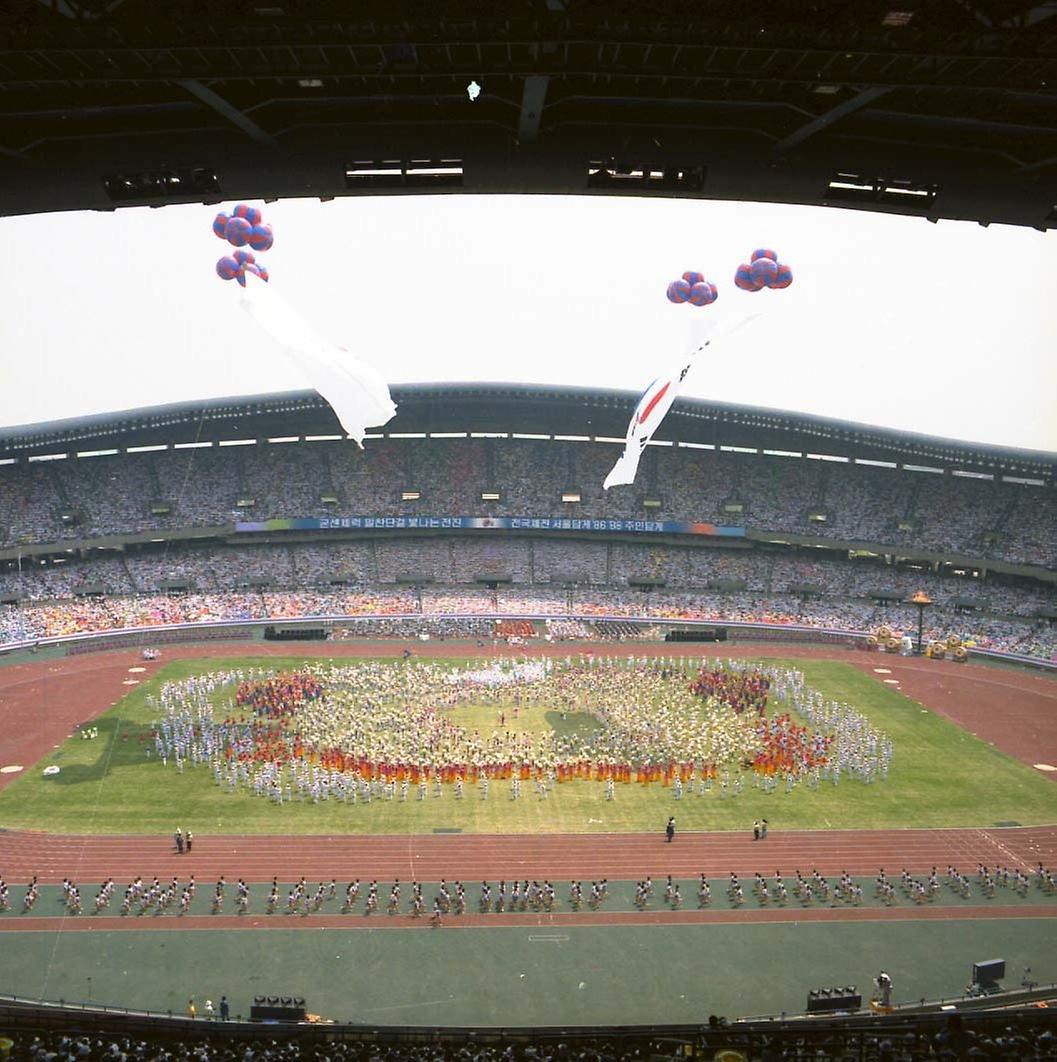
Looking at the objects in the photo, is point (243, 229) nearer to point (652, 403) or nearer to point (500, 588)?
point (652, 403)

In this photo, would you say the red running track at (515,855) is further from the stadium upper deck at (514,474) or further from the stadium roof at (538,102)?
the stadium upper deck at (514,474)

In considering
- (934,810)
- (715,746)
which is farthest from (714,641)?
(934,810)

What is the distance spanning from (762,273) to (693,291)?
539 centimetres

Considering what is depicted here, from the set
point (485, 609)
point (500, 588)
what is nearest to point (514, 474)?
point (500, 588)

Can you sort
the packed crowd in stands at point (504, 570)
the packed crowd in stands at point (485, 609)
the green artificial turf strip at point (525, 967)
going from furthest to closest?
the packed crowd in stands at point (504, 570) < the packed crowd in stands at point (485, 609) < the green artificial turf strip at point (525, 967)

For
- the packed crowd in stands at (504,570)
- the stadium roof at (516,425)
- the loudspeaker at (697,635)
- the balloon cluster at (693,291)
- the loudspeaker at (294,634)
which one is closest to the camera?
the balloon cluster at (693,291)

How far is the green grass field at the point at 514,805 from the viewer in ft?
87.1

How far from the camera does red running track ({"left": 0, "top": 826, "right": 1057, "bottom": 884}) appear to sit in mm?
23578

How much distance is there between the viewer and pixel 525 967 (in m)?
19.0

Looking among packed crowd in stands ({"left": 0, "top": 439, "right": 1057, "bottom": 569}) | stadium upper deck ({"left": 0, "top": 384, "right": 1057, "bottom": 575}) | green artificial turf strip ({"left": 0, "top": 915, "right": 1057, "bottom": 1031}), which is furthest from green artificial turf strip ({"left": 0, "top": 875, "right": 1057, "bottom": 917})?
stadium upper deck ({"left": 0, "top": 384, "right": 1057, "bottom": 575})

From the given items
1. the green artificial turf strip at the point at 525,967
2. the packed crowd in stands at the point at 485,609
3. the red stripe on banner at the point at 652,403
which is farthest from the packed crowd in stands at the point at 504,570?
the green artificial turf strip at the point at 525,967

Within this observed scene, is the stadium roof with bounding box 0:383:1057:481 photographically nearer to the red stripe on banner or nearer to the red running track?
the red stripe on banner

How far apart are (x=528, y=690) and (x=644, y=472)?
103ft

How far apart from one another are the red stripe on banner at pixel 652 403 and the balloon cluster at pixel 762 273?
8.26m
